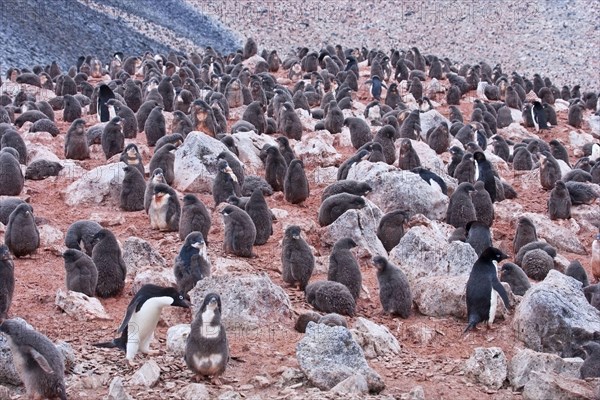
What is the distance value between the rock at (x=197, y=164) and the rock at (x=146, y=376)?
21.8ft

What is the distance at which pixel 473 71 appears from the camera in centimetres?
2692

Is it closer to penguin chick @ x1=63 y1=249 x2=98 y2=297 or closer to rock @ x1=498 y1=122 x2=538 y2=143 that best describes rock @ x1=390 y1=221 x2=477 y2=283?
penguin chick @ x1=63 y1=249 x2=98 y2=297

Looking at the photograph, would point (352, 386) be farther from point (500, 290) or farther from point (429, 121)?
point (429, 121)

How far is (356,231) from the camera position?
11.0 meters

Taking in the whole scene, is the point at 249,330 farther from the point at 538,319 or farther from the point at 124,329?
the point at 538,319

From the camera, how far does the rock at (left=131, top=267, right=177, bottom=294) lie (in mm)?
8742

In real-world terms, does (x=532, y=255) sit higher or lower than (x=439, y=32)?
lower

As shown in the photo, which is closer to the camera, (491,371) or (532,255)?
(491,371)

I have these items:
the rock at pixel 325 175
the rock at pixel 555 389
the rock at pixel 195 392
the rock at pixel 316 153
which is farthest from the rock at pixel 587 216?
the rock at pixel 195 392

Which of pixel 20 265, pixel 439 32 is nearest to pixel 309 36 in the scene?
pixel 439 32

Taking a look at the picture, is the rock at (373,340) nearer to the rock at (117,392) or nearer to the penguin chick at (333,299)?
the penguin chick at (333,299)

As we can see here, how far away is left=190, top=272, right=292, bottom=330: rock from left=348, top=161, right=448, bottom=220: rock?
4.82 meters

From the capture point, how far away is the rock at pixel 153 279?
8742 mm

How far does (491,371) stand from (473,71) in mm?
20748
